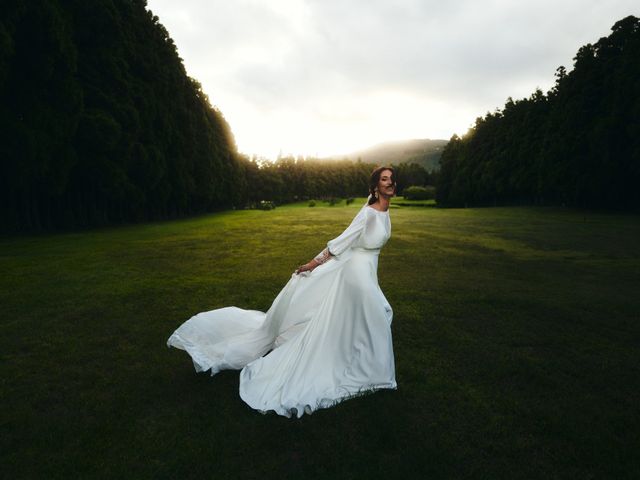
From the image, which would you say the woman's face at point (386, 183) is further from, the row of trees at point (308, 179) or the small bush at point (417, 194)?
the small bush at point (417, 194)

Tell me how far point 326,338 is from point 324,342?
0.18ft

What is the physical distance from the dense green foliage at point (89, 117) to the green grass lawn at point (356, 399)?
47.1ft

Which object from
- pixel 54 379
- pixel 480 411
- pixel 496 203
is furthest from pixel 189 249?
pixel 496 203

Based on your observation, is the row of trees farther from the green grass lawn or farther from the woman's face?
the woman's face

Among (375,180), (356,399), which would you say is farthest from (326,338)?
(375,180)

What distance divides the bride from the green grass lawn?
22cm

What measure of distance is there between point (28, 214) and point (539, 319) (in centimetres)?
2915

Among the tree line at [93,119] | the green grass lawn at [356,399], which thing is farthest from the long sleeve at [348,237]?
the tree line at [93,119]

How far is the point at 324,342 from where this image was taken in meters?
4.96

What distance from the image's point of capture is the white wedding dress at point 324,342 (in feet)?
Result: 15.3

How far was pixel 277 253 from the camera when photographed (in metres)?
16.1

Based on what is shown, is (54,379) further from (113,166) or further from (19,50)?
(113,166)

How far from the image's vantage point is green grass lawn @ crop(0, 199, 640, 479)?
12.0ft

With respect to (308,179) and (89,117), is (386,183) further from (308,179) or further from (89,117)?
(308,179)
